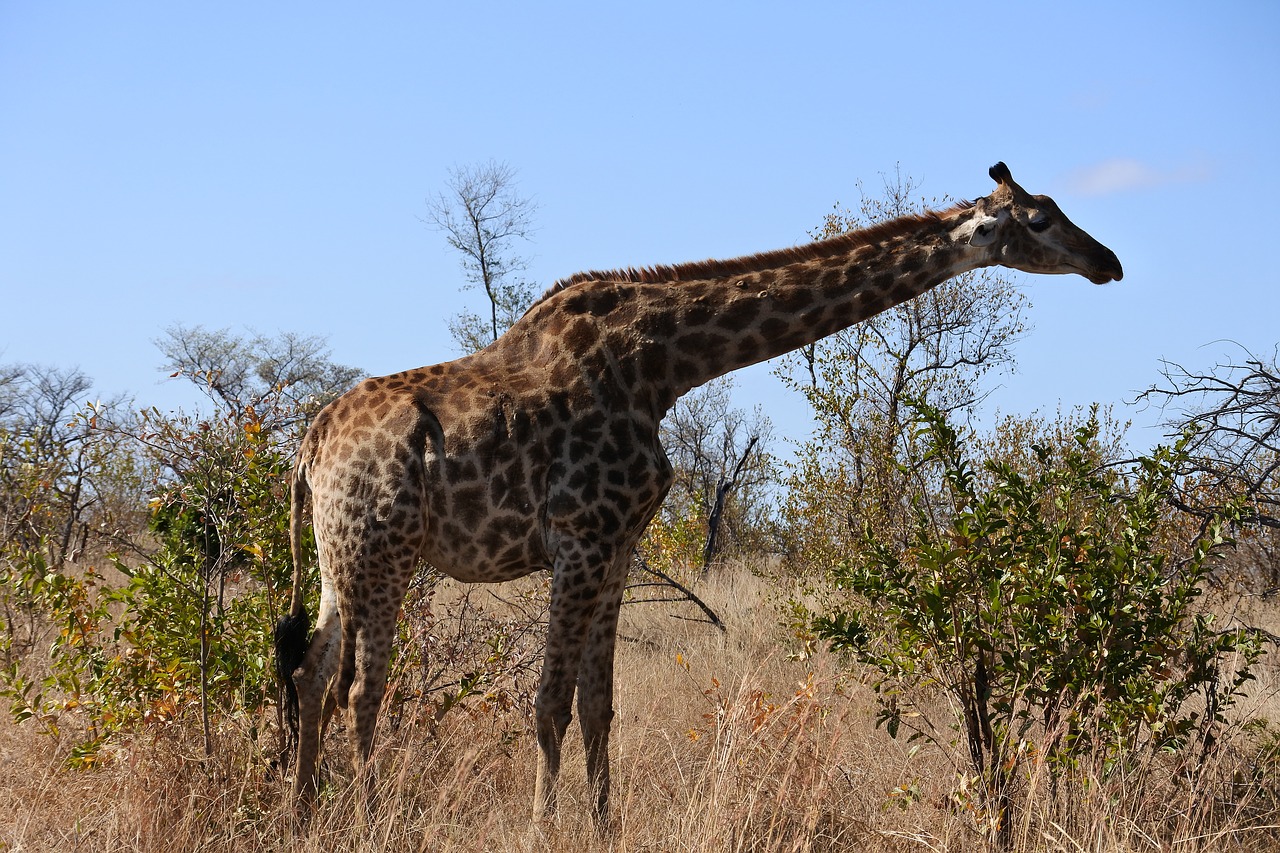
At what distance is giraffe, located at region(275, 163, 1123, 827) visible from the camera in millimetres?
5125

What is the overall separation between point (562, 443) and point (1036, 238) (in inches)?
92.8

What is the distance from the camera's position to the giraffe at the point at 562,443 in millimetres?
5125

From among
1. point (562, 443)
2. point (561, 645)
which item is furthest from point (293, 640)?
point (562, 443)

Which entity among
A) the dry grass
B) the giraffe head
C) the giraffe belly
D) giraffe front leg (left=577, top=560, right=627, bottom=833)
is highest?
the giraffe head

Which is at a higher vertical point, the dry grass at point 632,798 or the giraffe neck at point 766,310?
the giraffe neck at point 766,310

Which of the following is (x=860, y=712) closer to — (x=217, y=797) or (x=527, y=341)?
(x=527, y=341)

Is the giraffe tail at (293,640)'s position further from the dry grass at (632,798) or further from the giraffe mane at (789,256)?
the giraffe mane at (789,256)

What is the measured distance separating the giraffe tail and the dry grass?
0.59 feet

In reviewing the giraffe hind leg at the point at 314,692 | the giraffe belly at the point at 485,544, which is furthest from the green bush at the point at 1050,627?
the giraffe hind leg at the point at 314,692

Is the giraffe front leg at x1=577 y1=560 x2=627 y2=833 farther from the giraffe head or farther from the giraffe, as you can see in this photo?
the giraffe head

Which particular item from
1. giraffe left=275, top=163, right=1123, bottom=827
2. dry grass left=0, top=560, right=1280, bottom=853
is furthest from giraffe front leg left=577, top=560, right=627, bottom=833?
dry grass left=0, top=560, right=1280, bottom=853

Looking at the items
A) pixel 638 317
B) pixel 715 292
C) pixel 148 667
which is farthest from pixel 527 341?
pixel 148 667

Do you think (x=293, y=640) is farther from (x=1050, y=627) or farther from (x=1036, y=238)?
(x=1036, y=238)

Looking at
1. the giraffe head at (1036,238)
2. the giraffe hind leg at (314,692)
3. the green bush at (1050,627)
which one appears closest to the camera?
the green bush at (1050,627)
